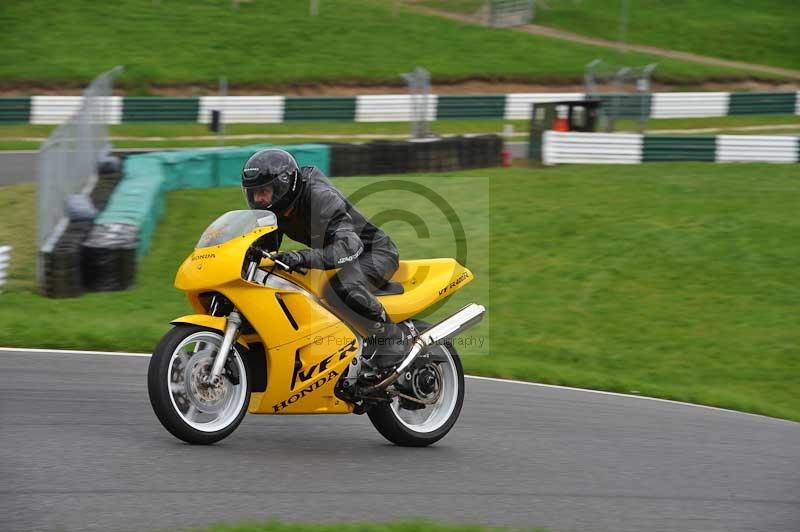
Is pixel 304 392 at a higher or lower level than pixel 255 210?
lower

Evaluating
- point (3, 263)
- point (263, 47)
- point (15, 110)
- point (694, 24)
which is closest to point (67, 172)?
point (3, 263)

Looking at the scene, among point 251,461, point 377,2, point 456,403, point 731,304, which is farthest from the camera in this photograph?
point 377,2

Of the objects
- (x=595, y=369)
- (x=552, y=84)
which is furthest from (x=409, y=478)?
(x=552, y=84)

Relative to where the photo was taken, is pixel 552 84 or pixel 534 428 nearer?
pixel 534 428

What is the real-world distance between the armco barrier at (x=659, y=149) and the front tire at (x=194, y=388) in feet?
54.1

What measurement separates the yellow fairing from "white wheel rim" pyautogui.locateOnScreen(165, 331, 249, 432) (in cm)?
13

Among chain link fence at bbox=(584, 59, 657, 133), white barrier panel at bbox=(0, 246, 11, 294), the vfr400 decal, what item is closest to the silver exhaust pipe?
the vfr400 decal

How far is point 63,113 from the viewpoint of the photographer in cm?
2619

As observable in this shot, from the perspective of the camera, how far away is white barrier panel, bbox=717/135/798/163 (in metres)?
21.9

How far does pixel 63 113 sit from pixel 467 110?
10.4 m

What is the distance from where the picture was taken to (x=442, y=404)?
7.27m

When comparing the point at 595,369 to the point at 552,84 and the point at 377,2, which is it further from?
the point at 377,2

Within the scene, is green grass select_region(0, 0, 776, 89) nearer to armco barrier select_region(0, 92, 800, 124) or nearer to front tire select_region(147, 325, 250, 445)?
armco barrier select_region(0, 92, 800, 124)

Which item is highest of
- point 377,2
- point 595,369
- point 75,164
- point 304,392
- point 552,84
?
point 377,2
